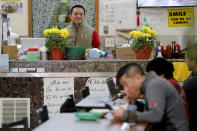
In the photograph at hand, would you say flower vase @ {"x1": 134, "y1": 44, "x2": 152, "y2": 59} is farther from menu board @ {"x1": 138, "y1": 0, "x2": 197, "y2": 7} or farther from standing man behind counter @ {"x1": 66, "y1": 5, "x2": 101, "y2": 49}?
menu board @ {"x1": 138, "y1": 0, "x2": 197, "y2": 7}

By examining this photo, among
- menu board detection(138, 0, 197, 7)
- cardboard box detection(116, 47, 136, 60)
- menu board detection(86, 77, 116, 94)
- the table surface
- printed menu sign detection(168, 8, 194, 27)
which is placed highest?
menu board detection(138, 0, 197, 7)

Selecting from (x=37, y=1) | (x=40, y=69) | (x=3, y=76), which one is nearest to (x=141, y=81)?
(x=40, y=69)

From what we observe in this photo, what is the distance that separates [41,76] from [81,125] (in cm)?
239

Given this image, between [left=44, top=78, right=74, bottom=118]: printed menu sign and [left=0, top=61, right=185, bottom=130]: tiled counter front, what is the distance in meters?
0.06

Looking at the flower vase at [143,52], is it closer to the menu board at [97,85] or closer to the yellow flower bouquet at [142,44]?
the yellow flower bouquet at [142,44]

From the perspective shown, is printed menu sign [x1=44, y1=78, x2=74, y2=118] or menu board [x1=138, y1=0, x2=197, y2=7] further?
menu board [x1=138, y1=0, x2=197, y2=7]

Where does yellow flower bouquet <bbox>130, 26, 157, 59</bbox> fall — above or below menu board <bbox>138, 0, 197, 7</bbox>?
below

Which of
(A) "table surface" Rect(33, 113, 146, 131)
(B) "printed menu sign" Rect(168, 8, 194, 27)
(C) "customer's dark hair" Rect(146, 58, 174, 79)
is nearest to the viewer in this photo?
(A) "table surface" Rect(33, 113, 146, 131)

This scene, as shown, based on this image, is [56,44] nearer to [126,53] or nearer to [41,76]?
[41,76]

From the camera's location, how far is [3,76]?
4.55m

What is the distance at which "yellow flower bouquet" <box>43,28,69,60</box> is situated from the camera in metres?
4.53

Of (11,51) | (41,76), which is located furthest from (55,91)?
(11,51)

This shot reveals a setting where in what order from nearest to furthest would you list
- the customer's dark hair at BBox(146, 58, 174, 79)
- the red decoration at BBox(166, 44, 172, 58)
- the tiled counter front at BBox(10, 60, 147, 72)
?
the customer's dark hair at BBox(146, 58, 174, 79), the tiled counter front at BBox(10, 60, 147, 72), the red decoration at BBox(166, 44, 172, 58)

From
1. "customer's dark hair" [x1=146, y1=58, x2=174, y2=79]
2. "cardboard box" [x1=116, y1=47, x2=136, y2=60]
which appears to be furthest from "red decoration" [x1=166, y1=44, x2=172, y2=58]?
"customer's dark hair" [x1=146, y1=58, x2=174, y2=79]
